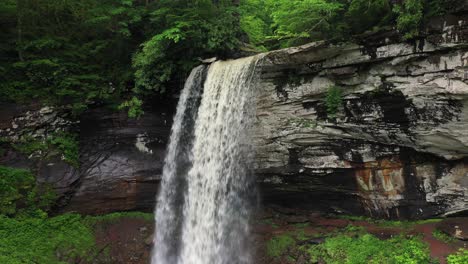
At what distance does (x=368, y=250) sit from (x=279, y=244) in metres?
2.78

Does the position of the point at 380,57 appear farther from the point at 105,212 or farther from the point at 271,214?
the point at 105,212

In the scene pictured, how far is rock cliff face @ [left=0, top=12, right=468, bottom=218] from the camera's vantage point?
8539 millimetres

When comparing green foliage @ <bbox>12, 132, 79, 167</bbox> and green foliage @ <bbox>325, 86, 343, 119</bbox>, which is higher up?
green foliage @ <bbox>325, 86, 343, 119</bbox>

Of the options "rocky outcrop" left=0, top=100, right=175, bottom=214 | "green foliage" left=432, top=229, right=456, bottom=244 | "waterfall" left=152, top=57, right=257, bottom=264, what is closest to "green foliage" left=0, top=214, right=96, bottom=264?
"rocky outcrop" left=0, top=100, right=175, bottom=214

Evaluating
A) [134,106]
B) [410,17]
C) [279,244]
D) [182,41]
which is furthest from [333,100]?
[134,106]

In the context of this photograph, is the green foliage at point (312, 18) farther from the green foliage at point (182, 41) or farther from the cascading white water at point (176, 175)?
the cascading white water at point (176, 175)

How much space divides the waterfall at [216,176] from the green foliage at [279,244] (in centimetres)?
75

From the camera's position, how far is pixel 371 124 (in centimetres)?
962

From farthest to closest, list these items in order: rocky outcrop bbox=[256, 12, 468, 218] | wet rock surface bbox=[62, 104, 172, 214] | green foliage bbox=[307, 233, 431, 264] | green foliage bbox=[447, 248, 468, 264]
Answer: wet rock surface bbox=[62, 104, 172, 214] < green foliage bbox=[307, 233, 431, 264] < rocky outcrop bbox=[256, 12, 468, 218] < green foliage bbox=[447, 248, 468, 264]

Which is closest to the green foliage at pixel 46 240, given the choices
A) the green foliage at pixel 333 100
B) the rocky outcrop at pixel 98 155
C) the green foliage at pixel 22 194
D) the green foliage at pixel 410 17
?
the green foliage at pixel 22 194

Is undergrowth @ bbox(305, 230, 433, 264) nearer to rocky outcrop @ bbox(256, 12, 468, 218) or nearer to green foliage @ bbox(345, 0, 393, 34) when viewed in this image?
rocky outcrop @ bbox(256, 12, 468, 218)

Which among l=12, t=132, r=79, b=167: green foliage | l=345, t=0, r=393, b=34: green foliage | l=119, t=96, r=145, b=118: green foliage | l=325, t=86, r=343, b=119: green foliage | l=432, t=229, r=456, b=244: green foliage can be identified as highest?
l=345, t=0, r=393, b=34: green foliage

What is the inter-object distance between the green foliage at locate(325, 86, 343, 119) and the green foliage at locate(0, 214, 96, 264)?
8.98 meters

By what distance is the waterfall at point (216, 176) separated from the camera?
1104cm
